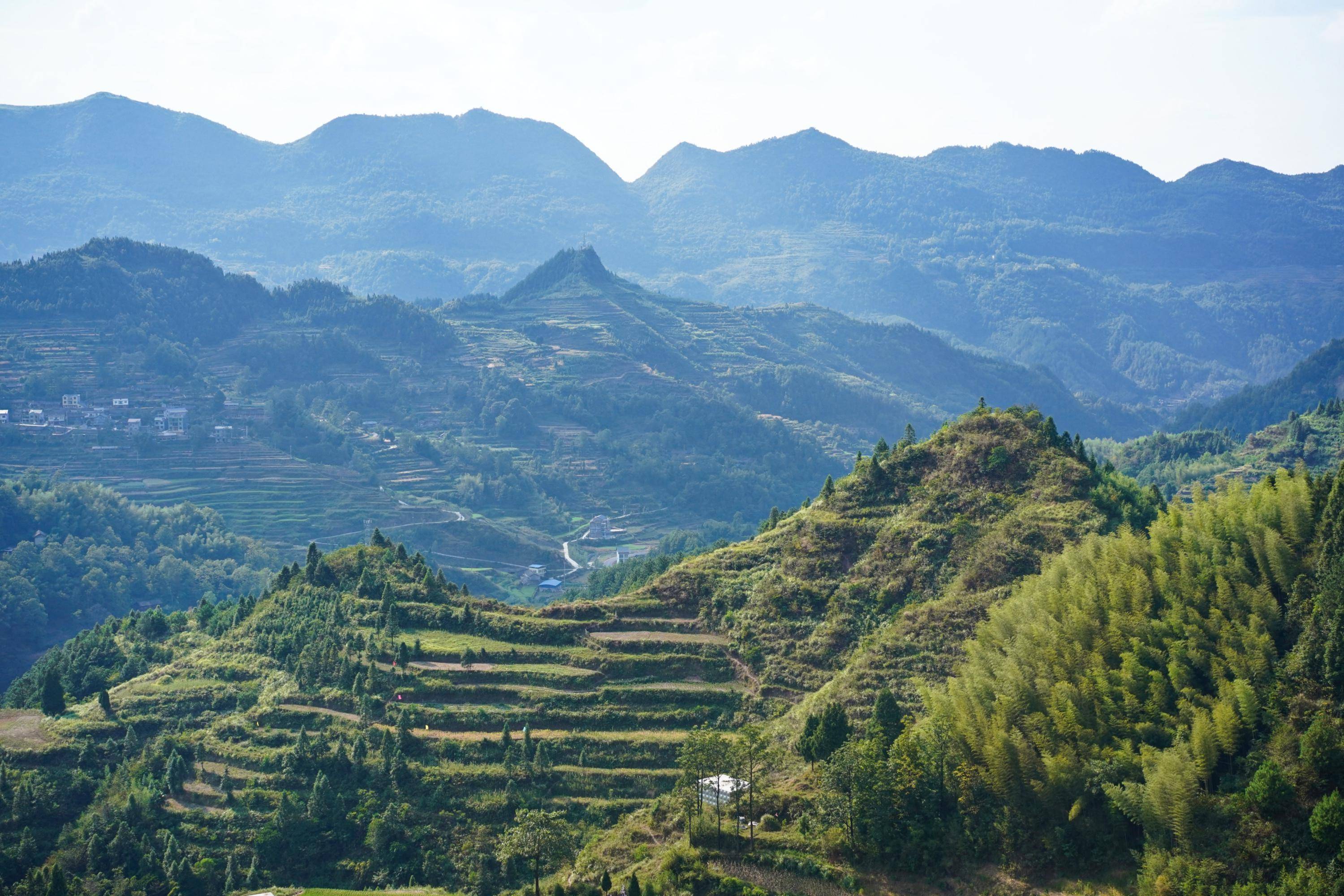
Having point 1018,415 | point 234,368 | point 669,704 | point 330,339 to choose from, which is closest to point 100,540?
point 234,368

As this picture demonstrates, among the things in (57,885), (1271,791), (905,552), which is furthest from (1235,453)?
(57,885)

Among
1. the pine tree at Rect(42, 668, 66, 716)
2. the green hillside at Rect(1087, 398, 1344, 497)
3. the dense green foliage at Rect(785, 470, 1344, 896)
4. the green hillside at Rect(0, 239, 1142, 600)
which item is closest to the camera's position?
the dense green foliage at Rect(785, 470, 1344, 896)

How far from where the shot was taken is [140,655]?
231 ft

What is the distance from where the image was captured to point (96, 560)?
125375 millimetres

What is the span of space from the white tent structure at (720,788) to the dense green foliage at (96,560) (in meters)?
84.5

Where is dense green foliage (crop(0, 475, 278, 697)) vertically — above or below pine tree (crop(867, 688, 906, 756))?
above

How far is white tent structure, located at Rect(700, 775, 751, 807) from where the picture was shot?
45.0 meters

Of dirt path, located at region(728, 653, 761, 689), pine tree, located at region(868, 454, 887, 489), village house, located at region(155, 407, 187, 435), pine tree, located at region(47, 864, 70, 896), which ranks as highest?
village house, located at region(155, 407, 187, 435)

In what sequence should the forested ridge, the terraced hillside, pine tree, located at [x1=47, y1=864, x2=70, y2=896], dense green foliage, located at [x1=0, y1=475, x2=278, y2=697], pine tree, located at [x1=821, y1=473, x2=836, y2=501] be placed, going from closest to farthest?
1. the forested ridge
2. pine tree, located at [x1=47, y1=864, x2=70, y2=896]
3. the terraced hillside
4. pine tree, located at [x1=821, y1=473, x2=836, y2=501]
5. dense green foliage, located at [x1=0, y1=475, x2=278, y2=697]

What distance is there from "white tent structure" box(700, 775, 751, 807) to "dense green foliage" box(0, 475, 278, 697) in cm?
8446

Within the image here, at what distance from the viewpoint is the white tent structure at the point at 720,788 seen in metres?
45.0

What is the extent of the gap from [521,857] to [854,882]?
1418 cm

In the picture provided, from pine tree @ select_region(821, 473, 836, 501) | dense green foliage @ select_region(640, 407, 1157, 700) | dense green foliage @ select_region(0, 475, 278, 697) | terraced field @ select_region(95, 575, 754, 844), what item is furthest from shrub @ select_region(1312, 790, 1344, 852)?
dense green foliage @ select_region(0, 475, 278, 697)

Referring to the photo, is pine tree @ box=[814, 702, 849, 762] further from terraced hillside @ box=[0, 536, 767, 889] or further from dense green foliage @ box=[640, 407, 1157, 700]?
terraced hillside @ box=[0, 536, 767, 889]
